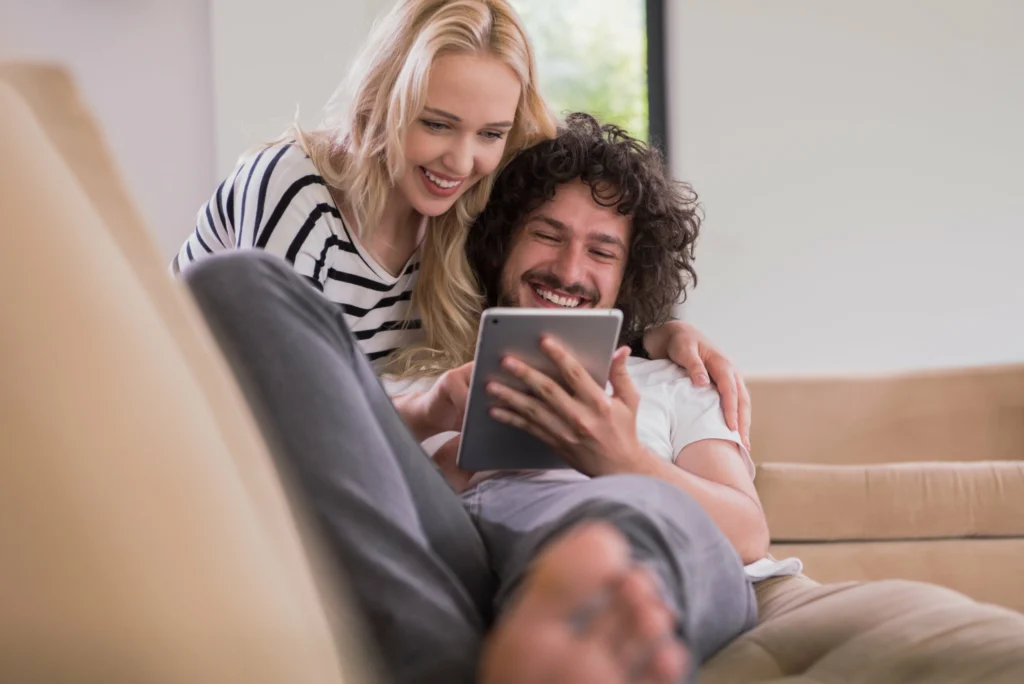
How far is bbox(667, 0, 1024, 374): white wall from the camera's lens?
12.5 ft

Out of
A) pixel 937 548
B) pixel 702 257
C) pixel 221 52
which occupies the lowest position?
pixel 937 548

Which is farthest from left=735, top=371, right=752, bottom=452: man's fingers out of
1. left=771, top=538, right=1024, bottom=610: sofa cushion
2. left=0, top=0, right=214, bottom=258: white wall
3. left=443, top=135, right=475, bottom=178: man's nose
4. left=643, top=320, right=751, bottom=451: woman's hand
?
left=0, top=0, right=214, bottom=258: white wall

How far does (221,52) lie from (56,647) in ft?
10.2

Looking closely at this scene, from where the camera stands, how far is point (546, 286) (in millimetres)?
1807

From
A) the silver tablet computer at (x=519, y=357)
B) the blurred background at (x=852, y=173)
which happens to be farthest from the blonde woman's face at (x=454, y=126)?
the blurred background at (x=852, y=173)

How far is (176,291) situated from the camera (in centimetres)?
66

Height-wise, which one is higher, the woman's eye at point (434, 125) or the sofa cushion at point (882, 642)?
the woman's eye at point (434, 125)

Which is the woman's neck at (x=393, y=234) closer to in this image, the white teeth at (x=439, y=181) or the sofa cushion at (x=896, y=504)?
the white teeth at (x=439, y=181)

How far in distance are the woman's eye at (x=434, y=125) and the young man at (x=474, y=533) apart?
615 mm

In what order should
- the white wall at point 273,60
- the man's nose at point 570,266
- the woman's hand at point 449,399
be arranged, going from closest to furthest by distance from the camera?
the woman's hand at point 449,399 → the man's nose at point 570,266 → the white wall at point 273,60

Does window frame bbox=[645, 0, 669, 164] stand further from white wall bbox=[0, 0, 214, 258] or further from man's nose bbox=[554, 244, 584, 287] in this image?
man's nose bbox=[554, 244, 584, 287]

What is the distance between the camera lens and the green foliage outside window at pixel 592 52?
13.1 feet

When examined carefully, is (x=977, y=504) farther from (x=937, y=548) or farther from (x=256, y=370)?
(x=256, y=370)

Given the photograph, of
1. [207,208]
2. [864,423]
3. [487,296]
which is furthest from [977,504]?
[207,208]
